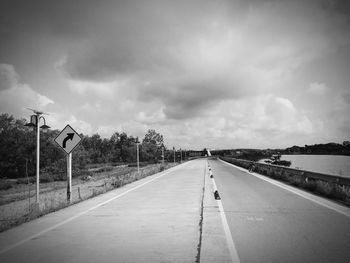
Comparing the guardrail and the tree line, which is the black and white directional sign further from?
the tree line

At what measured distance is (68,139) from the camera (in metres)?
10.5

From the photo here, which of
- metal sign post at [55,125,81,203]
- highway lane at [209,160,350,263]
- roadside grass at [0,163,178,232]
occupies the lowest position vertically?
roadside grass at [0,163,178,232]

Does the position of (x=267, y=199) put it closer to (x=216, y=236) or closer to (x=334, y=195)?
(x=334, y=195)

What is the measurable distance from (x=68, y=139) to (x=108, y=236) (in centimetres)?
638

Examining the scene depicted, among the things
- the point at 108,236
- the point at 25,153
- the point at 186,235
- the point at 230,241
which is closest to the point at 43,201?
the point at 108,236

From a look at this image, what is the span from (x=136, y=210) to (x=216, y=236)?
3.72 m

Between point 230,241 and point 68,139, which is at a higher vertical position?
point 68,139

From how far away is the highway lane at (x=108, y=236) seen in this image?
4.33m

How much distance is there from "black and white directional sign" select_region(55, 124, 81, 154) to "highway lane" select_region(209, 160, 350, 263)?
704 centimetres

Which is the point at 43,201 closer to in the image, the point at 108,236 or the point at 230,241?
the point at 108,236

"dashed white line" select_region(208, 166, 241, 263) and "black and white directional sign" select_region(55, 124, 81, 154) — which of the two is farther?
"black and white directional sign" select_region(55, 124, 81, 154)

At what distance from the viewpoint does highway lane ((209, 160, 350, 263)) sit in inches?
168

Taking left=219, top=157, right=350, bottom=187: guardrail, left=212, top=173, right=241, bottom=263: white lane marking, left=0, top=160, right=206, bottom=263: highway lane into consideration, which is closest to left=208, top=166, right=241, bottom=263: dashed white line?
left=212, top=173, right=241, bottom=263: white lane marking

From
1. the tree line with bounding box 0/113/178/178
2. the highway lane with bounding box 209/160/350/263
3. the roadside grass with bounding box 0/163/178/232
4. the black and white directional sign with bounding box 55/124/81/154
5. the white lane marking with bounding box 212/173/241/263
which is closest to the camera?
the white lane marking with bounding box 212/173/241/263
